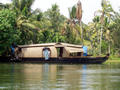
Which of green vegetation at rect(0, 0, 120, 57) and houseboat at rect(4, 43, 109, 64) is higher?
green vegetation at rect(0, 0, 120, 57)

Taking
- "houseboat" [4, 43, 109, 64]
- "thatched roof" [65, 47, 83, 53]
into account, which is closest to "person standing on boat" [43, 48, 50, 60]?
"houseboat" [4, 43, 109, 64]

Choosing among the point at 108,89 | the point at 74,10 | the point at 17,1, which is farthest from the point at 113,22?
the point at 108,89

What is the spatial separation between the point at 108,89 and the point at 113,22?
3640cm

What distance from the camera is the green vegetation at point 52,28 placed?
3634 cm

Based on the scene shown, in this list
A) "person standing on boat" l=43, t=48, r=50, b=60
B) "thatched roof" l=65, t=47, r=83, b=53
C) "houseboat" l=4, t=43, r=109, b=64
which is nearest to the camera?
"houseboat" l=4, t=43, r=109, b=64

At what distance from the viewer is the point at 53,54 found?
36.2m

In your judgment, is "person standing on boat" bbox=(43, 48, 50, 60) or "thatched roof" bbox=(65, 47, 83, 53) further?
"person standing on boat" bbox=(43, 48, 50, 60)

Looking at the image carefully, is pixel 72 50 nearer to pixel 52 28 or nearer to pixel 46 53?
pixel 46 53

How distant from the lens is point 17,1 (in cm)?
4219

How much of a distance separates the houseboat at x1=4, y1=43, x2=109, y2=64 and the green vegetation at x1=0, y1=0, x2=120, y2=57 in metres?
1.51

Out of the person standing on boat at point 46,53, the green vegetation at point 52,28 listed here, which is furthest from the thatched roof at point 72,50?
the green vegetation at point 52,28

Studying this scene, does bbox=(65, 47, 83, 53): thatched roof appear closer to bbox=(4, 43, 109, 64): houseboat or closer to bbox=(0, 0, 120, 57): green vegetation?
bbox=(4, 43, 109, 64): houseboat

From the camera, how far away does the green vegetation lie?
36.3 metres

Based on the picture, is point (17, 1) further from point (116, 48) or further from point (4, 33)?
point (116, 48)
